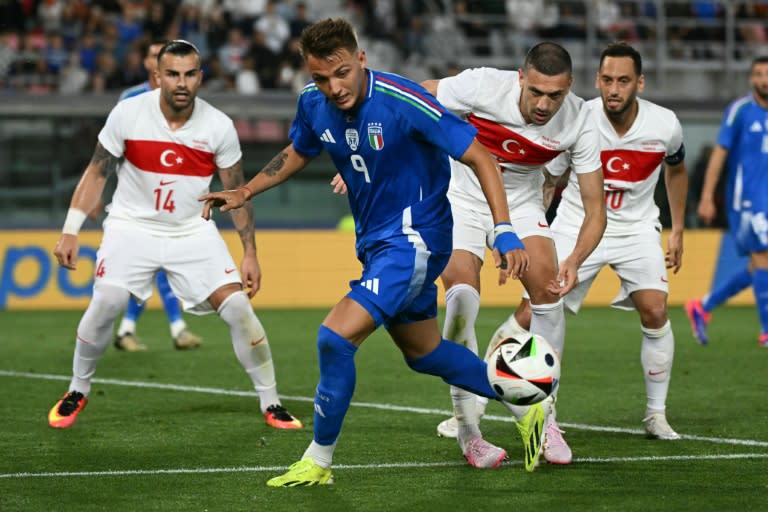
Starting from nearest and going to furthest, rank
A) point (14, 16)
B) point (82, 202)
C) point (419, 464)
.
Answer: point (419, 464)
point (82, 202)
point (14, 16)

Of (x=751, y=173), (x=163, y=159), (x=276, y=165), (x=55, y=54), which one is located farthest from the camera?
(x=55, y=54)

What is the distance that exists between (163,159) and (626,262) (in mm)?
2938

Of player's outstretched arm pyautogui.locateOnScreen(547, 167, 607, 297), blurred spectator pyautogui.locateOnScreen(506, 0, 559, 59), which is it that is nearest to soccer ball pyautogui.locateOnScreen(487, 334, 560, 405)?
player's outstretched arm pyautogui.locateOnScreen(547, 167, 607, 297)

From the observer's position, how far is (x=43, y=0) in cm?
2156

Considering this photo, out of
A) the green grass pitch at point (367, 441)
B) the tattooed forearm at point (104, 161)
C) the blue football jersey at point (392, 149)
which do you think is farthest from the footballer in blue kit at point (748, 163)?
the blue football jersey at point (392, 149)

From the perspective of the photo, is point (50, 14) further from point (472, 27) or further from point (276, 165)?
point (276, 165)

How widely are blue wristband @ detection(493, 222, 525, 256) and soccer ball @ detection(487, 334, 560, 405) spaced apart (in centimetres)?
83

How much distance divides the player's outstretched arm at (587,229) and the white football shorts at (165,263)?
2.32m

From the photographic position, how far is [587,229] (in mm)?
7023

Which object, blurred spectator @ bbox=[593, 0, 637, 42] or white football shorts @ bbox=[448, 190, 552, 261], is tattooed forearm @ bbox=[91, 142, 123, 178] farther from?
blurred spectator @ bbox=[593, 0, 637, 42]

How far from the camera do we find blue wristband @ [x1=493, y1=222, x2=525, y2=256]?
5.80 m

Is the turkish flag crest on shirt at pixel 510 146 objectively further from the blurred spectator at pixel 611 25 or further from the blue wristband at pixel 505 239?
the blurred spectator at pixel 611 25

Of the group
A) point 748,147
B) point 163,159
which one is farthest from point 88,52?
point 163,159

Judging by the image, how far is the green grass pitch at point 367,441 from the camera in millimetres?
6121
